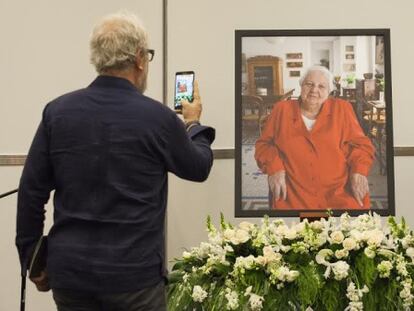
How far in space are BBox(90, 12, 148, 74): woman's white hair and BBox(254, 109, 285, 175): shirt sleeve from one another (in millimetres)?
1191

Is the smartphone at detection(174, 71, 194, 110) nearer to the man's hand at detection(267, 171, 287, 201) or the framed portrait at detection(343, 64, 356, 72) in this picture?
the man's hand at detection(267, 171, 287, 201)

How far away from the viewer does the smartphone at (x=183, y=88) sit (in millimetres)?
2350

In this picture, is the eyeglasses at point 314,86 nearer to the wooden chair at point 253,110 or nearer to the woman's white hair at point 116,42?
the wooden chair at point 253,110

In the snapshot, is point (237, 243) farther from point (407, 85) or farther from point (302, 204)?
point (407, 85)

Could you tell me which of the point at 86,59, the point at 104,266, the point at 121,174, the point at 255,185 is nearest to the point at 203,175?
the point at 121,174

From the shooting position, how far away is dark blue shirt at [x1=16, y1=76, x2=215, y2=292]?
1.49m

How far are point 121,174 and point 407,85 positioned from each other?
7.20ft

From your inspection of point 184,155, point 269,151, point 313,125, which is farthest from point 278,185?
point 184,155

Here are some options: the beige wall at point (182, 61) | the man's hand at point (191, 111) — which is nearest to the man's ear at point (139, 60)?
the man's hand at point (191, 111)

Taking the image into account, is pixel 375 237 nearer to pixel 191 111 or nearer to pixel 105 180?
pixel 191 111

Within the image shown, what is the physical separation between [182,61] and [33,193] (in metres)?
1.76

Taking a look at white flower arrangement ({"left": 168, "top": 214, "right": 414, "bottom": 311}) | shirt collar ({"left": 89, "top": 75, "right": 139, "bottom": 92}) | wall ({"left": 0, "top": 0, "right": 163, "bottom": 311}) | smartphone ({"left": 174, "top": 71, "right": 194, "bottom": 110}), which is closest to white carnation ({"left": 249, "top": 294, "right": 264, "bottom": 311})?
white flower arrangement ({"left": 168, "top": 214, "right": 414, "bottom": 311})

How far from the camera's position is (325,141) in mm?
2629

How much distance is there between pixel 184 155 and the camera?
5.21 feet
